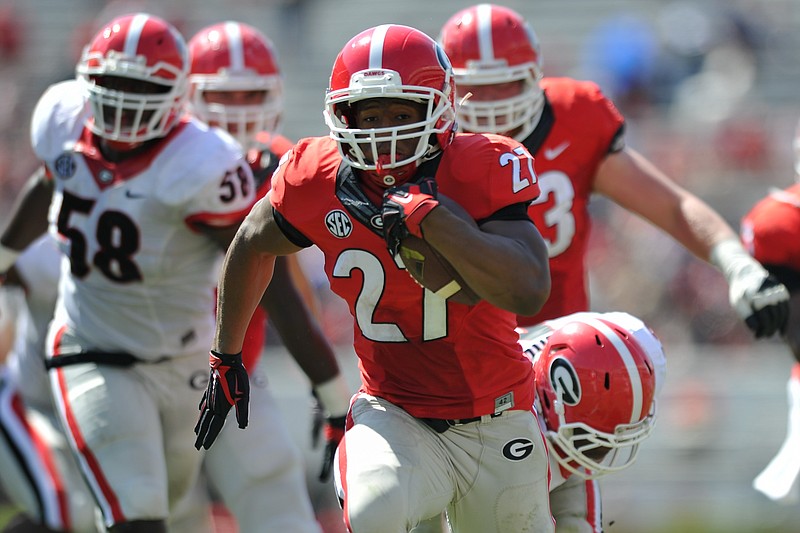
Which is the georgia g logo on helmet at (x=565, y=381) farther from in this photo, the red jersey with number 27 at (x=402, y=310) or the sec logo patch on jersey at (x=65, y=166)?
the sec logo patch on jersey at (x=65, y=166)

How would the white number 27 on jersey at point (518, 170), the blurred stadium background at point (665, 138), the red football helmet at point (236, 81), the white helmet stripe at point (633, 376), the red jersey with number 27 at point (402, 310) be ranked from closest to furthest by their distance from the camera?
the white number 27 on jersey at point (518, 170) → the red jersey with number 27 at point (402, 310) → the white helmet stripe at point (633, 376) → the red football helmet at point (236, 81) → the blurred stadium background at point (665, 138)

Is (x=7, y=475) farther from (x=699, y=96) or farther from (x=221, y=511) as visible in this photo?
(x=699, y=96)

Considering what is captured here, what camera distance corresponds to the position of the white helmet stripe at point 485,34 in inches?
187

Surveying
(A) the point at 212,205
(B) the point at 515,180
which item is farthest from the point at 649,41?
(B) the point at 515,180

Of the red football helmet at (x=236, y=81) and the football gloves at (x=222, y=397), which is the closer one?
the football gloves at (x=222, y=397)

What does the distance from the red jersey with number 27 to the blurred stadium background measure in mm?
4979

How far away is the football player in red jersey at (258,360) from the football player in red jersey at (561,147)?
0.76 metres

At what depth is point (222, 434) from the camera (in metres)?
4.80

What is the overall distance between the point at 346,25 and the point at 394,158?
10.8 meters

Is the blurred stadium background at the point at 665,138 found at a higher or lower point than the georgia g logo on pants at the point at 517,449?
lower

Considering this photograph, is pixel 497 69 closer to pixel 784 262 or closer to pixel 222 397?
pixel 784 262

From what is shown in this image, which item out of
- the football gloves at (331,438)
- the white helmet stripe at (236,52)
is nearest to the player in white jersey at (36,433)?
the white helmet stripe at (236,52)

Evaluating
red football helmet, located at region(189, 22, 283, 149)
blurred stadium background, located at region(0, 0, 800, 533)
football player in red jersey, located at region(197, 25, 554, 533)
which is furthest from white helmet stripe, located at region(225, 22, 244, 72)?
blurred stadium background, located at region(0, 0, 800, 533)

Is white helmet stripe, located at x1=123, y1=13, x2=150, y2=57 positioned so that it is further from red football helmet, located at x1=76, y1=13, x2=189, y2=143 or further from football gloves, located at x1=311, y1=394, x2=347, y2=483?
football gloves, located at x1=311, y1=394, x2=347, y2=483
